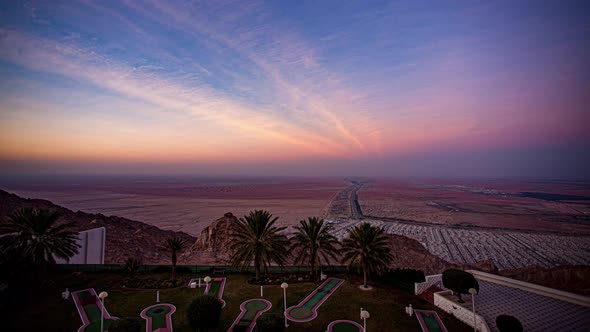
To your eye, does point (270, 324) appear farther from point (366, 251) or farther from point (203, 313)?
point (366, 251)

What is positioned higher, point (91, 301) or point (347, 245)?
point (347, 245)

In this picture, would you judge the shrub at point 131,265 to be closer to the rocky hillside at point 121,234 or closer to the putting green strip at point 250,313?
the rocky hillside at point 121,234

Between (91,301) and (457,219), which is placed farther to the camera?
(457,219)

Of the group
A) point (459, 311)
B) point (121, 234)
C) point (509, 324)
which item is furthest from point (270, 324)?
point (121, 234)

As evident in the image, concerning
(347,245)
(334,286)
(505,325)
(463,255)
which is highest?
(347,245)

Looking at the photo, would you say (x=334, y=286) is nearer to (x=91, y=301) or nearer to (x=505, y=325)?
(x=505, y=325)

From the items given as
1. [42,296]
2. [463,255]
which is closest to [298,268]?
[42,296]

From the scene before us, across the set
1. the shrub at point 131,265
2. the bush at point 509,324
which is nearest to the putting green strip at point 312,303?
the bush at point 509,324
